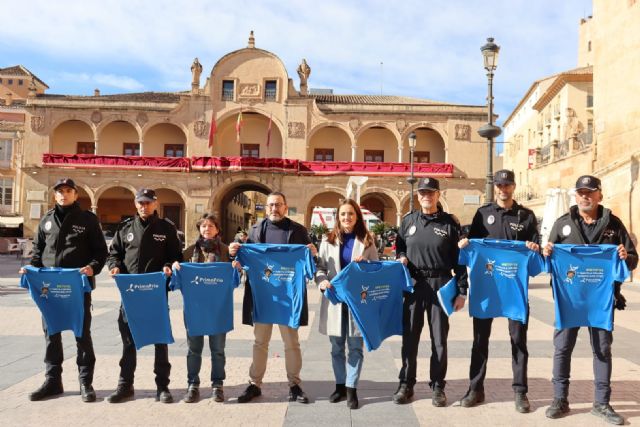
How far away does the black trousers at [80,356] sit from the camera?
501cm

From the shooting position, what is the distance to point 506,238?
514 centimetres

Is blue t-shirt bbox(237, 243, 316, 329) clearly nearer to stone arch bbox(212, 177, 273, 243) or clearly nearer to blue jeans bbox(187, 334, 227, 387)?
blue jeans bbox(187, 334, 227, 387)

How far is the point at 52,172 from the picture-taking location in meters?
33.2

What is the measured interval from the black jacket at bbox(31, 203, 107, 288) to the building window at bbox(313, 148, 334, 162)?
30.9 m

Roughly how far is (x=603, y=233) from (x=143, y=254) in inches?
166

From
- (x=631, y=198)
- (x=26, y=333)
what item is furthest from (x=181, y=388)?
(x=631, y=198)

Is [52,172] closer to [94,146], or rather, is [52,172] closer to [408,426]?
[94,146]

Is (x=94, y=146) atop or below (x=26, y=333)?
atop

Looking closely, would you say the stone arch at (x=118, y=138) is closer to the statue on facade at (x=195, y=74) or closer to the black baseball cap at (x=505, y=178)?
the statue on facade at (x=195, y=74)

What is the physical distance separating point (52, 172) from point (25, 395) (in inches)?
1242

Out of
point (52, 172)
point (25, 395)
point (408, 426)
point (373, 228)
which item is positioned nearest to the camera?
point (408, 426)

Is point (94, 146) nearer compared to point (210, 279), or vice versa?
point (210, 279)

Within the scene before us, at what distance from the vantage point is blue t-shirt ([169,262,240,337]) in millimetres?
5070

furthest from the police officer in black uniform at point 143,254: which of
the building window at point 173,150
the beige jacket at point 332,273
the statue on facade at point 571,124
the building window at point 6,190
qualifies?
the building window at point 6,190
